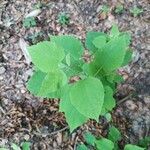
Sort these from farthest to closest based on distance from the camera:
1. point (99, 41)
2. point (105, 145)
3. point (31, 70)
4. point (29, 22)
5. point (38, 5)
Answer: point (38, 5)
point (29, 22)
point (31, 70)
point (105, 145)
point (99, 41)

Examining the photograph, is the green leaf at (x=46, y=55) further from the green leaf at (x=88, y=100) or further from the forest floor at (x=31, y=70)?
the forest floor at (x=31, y=70)

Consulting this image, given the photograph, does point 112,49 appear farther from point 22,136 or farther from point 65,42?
point 22,136

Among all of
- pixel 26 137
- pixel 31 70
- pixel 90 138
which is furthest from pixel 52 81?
pixel 31 70

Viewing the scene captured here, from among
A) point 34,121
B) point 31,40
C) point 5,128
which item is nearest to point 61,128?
point 34,121

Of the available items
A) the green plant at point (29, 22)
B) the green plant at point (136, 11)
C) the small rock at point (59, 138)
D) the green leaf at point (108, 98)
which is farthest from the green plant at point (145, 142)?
the green plant at point (29, 22)

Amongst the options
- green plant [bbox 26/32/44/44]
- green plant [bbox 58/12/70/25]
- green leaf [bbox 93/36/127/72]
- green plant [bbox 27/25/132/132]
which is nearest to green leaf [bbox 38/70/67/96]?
green plant [bbox 27/25/132/132]

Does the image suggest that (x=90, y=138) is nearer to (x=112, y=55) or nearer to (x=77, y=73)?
(x=77, y=73)
